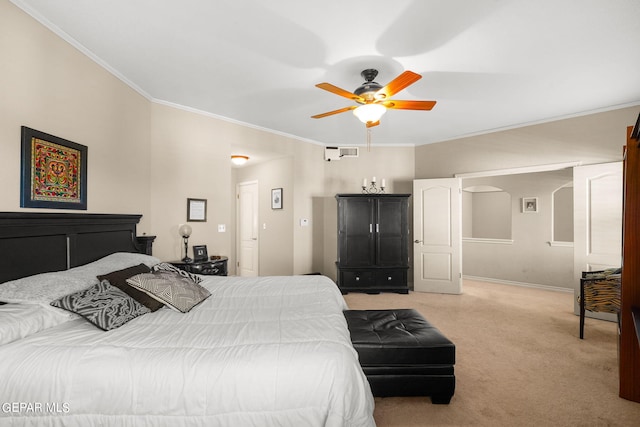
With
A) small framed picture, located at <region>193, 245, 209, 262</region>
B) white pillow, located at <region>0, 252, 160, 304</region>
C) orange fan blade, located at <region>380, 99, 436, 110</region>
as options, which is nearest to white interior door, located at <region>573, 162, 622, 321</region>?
orange fan blade, located at <region>380, 99, 436, 110</region>

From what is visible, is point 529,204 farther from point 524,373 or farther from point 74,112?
point 74,112

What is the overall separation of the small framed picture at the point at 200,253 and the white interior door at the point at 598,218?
194 inches

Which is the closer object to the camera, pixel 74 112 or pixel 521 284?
pixel 74 112

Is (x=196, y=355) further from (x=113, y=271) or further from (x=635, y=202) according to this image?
(x=635, y=202)

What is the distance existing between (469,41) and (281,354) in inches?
108

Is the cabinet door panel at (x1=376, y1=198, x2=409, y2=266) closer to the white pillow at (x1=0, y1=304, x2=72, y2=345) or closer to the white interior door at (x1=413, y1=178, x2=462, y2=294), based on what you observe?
the white interior door at (x1=413, y1=178, x2=462, y2=294)

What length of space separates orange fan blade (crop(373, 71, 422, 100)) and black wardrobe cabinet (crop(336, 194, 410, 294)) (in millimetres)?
2544

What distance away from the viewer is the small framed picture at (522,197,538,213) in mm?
5634

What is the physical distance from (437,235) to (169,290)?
4.45m

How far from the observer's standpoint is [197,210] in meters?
3.87

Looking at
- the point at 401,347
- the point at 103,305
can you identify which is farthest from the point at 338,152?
the point at 103,305

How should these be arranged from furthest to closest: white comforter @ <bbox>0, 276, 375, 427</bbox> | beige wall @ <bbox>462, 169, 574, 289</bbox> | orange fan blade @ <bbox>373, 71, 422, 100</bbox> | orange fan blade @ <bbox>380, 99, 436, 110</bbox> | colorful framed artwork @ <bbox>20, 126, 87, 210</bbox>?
1. beige wall @ <bbox>462, 169, 574, 289</bbox>
2. orange fan blade @ <bbox>380, 99, 436, 110</bbox>
3. orange fan blade @ <bbox>373, 71, 422, 100</bbox>
4. colorful framed artwork @ <bbox>20, 126, 87, 210</bbox>
5. white comforter @ <bbox>0, 276, 375, 427</bbox>

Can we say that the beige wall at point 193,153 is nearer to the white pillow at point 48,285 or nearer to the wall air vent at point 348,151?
the wall air vent at point 348,151

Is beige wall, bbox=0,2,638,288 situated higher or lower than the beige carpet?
higher
